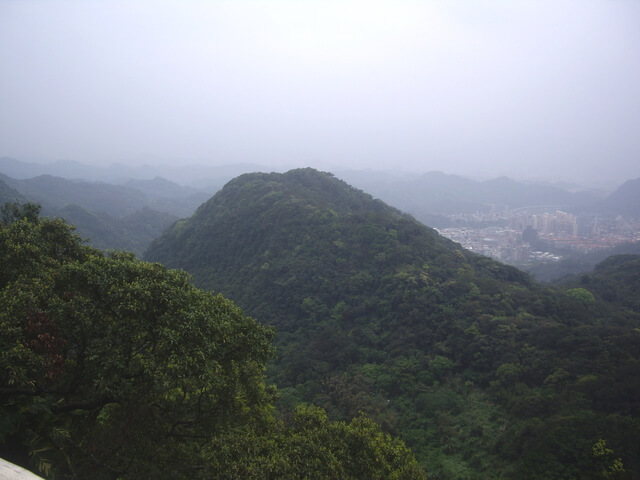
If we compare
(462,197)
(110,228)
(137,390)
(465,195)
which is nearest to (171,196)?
(110,228)

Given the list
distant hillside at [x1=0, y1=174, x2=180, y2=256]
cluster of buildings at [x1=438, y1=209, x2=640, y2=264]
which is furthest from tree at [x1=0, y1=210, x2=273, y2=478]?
cluster of buildings at [x1=438, y1=209, x2=640, y2=264]

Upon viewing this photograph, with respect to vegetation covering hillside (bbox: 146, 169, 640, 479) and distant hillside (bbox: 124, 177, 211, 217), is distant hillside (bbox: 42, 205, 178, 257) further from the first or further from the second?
distant hillside (bbox: 124, 177, 211, 217)

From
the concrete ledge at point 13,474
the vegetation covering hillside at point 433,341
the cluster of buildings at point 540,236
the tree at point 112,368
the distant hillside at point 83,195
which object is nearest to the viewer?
the concrete ledge at point 13,474

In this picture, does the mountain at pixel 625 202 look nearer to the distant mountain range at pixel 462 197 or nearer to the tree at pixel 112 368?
the distant mountain range at pixel 462 197

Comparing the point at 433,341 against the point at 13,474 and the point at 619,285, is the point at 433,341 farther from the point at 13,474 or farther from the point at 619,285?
the point at 13,474

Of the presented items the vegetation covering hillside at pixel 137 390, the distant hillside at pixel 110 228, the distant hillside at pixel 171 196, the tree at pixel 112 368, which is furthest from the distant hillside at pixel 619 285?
the distant hillside at pixel 171 196
